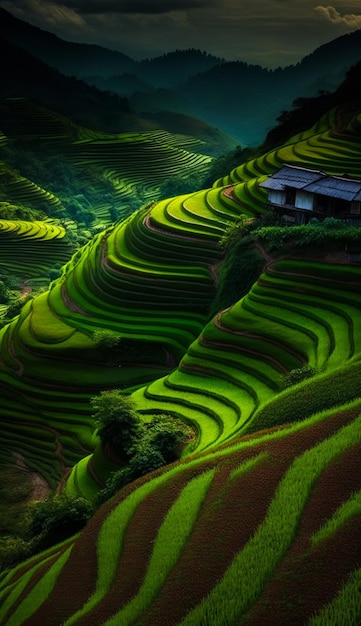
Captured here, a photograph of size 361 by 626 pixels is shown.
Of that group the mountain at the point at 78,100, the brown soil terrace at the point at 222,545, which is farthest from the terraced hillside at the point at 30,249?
the mountain at the point at 78,100

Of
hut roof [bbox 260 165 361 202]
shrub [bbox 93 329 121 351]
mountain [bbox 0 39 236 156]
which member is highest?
mountain [bbox 0 39 236 156]

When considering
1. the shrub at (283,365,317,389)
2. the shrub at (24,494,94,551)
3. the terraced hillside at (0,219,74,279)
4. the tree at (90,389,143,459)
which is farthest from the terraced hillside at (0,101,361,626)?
the terraced hillside at (0,219,74,279)

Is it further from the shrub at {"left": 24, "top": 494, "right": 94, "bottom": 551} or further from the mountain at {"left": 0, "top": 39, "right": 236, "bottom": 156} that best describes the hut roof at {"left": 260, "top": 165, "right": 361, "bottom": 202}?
the mountain at {"left": 0, "top": 39, "right": 236, "bottom": 156}

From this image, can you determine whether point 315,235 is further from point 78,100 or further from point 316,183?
point 78,100

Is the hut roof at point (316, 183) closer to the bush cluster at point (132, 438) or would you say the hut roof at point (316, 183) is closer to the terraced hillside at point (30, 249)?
the bush cluster at point (132, 438)

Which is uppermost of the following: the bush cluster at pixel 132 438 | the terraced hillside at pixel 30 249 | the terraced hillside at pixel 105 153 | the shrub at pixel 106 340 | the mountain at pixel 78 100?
the mountain at pixel 78 100


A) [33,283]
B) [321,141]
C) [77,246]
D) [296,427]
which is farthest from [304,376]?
[77,246]
